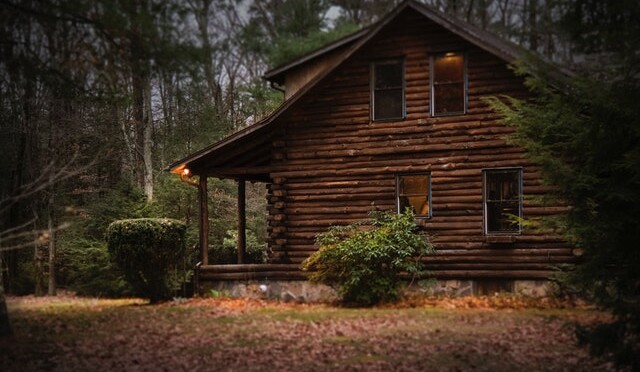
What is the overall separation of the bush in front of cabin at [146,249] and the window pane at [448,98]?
752 centimetres

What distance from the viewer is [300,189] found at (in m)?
19.4

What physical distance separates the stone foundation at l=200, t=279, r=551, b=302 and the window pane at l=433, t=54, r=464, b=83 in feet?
17.7

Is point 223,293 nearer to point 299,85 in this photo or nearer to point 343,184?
point 343,184

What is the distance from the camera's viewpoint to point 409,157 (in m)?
18.5

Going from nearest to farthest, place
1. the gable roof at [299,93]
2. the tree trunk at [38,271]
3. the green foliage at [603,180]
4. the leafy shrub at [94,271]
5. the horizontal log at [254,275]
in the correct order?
1. the green foliage at [603,180]
2. the gable roof at [299,93]
3. the horizontal log at [254,275]
4. the leafy shrub at [94,271]
5. the tree trunk at [38,271]

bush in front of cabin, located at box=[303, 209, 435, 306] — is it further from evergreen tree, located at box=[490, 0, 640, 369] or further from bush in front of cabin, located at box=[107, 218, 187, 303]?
evergreen tree, located at box=[490, 0, 640, 369]

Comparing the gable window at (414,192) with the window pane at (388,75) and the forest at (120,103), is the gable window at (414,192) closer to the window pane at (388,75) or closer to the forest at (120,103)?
the window pane at (388,75)

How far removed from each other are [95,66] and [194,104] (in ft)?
74.4

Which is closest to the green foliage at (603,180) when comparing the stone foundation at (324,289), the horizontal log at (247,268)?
the stone foundation at (324,289)

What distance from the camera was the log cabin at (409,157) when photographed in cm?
1769

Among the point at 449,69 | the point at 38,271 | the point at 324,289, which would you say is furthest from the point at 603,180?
the point at 38,271

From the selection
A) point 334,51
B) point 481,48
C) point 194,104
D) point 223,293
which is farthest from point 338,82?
point 194,104

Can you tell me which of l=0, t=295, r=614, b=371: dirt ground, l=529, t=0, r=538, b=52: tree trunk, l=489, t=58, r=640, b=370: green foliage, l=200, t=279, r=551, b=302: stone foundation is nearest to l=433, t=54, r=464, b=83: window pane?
l=200, t=279, r=551, b=302: stone foundation

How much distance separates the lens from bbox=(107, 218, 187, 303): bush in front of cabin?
54.4 feet
